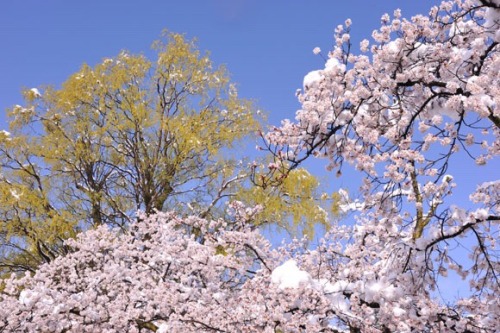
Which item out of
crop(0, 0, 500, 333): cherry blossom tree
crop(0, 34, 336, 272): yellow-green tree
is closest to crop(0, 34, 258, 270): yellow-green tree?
crop(0, 34, 336, 272): yellow-green tree

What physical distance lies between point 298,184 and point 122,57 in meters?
6.74

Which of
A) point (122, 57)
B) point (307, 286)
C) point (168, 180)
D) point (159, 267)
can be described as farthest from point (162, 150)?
point (307, 286)

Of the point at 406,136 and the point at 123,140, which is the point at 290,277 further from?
the point at 123,140

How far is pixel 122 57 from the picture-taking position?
15.5 meters

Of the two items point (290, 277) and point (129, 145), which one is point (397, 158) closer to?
point (290, 277)

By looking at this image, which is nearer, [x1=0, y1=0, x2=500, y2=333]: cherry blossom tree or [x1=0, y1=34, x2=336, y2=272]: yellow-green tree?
[x1=0, y1=0, x2=500, y2=333]: cherry blossom tree

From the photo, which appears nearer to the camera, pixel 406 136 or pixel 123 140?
pixel 406 136

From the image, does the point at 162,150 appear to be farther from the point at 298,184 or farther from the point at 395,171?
the point at 395,171

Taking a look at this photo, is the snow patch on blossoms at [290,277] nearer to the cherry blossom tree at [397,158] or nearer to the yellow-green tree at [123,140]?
the cherry blossom tree at [397,158]

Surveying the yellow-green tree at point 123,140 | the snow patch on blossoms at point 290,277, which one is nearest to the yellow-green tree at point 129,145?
the yellow-green tree at point 123,140

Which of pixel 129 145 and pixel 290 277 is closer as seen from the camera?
pixel 290 277

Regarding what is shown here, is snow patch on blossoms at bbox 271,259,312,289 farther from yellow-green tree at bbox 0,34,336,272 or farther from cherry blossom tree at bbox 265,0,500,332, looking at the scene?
yellow-green tree at bbox 0,34,336,272

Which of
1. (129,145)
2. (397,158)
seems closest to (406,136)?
(397,158)

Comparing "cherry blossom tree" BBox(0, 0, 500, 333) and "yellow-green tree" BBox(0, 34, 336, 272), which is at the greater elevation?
"yellow-green tree" BBox(0, 34, 336, 272)
